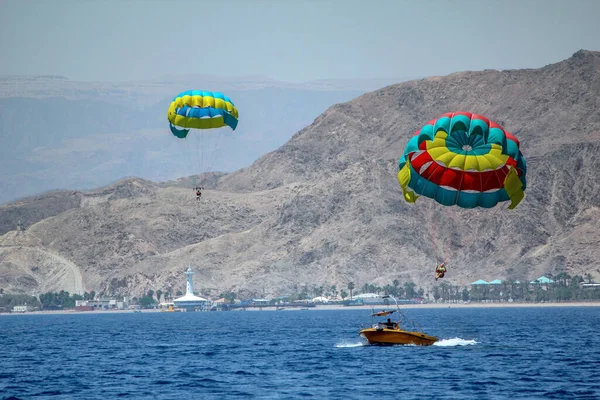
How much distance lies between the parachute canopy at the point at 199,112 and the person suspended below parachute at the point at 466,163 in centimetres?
2152

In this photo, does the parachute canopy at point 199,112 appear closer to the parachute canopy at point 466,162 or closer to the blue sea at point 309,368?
the blue sea at point 309,368

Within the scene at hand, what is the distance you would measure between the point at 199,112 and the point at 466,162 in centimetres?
2654

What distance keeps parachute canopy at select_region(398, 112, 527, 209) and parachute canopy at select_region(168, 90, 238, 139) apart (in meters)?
21.5

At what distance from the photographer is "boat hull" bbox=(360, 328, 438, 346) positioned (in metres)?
85.6

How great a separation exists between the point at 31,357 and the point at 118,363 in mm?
12815

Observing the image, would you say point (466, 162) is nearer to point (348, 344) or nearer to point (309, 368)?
point (309, 368)

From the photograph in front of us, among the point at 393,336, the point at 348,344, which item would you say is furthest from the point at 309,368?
the point at 348,344

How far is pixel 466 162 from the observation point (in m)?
66.4

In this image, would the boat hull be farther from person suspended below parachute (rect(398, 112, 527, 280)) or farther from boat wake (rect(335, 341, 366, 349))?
person suspended below parachute (rect(398, 112, 527, 280))

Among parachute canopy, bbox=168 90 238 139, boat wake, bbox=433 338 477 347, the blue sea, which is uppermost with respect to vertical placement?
parachute canopy, bbox=168 90 238 139

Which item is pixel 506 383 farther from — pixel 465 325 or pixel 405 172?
pixel 465 325

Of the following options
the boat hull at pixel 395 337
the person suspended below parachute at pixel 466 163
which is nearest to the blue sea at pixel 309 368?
the boat hull at pixel 395 337

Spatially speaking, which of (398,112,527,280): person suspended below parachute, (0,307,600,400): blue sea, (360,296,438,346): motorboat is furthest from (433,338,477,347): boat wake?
(398,112,527,280): person suspended below parachute

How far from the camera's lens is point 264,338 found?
114 meters
